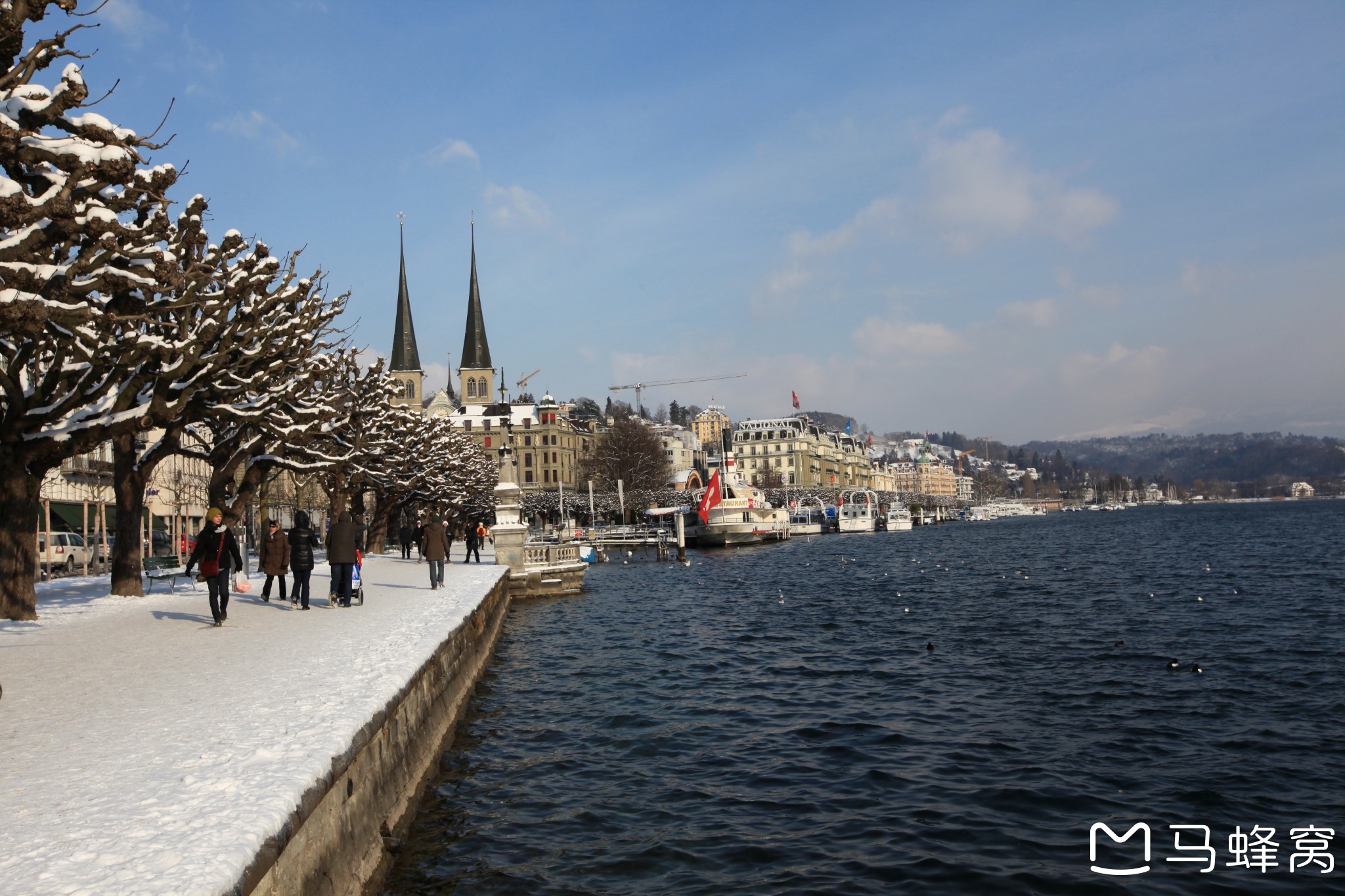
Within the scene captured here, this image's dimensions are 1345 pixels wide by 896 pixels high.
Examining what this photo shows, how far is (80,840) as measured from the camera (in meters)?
5.49

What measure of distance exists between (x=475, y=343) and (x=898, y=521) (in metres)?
66.6

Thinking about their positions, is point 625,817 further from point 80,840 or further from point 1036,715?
point 1036,715

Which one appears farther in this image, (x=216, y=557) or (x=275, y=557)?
(x=275, y=557)

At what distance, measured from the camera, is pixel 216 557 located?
1600 centimetres

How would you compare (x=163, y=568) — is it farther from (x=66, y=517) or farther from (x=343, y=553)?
(x=66, y=517)

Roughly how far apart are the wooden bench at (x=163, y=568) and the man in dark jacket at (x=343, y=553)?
229 inches

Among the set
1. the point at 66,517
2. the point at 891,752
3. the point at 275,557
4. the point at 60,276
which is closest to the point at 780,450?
the point at 66,517

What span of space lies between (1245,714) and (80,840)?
45.9 ft

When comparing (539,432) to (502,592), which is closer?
(502,592)

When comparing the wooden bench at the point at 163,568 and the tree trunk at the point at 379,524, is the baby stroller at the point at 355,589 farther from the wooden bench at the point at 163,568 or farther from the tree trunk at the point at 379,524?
the tree trunk at the point at 379,524

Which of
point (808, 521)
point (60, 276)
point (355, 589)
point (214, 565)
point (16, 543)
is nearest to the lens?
point (60, 276)

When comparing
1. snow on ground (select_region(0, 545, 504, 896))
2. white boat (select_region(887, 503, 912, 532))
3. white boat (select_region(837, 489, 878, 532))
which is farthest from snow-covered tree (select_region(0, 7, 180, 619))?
white boat (select_region(887, 503, 912, 532))

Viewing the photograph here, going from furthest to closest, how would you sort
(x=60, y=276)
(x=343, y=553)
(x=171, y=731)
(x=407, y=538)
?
(x=407, y=538)
(x=343, y=553)
(x=60, y=276)
(x=171, y=731)

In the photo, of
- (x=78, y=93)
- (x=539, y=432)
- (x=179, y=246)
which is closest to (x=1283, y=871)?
(x=78, y=93)
